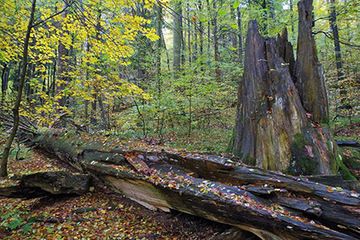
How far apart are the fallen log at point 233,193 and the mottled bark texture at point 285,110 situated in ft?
3.93

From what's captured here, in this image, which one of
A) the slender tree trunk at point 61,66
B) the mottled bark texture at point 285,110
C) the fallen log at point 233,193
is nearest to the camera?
the fallen log at point 233,193

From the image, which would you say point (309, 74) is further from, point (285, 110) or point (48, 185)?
point (48, 185)

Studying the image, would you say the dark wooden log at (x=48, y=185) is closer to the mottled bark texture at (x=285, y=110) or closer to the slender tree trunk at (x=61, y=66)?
the slender tree trunk at (x=61, y=66)

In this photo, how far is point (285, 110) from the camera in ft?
14.6

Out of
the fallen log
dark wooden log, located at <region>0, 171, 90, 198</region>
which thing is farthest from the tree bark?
dark wooden log, located at <region>0, 171, 90, 198</region>

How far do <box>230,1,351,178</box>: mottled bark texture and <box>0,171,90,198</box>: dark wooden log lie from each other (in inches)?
159

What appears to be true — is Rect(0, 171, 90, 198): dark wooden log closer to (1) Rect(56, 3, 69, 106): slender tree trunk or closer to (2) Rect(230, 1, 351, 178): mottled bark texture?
(1) Rect(56, 3, 69, 106): slender tree trunk

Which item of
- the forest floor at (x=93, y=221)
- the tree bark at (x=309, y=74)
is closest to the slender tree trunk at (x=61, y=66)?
the forest floor at (x=93, y=221)

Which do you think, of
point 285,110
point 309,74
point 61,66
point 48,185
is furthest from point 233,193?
point 61,66

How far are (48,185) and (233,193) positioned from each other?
12.8ft

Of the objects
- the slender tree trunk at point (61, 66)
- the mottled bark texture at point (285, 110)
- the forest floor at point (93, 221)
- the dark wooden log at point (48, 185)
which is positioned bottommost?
the forest floor at point (93, 221)

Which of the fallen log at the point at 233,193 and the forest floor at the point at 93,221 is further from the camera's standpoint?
the forest floor at the point at 93,221

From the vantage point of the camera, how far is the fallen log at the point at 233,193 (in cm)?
260

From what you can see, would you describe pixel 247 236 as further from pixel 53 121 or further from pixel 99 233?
pixel 53 121
